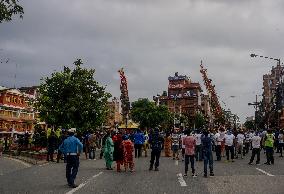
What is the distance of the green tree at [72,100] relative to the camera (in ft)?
128

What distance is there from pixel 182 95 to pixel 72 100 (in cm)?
11893

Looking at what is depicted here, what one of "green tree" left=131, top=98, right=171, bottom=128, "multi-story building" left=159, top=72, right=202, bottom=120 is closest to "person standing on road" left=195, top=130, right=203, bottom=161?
"green tree" left=131, top=98, right=171, bottom=128

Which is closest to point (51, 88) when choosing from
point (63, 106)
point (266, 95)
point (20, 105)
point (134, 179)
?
point (63, 106)

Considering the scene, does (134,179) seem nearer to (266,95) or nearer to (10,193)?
(10,193)

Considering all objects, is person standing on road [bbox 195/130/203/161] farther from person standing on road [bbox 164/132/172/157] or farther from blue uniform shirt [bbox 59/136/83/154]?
blue uniform shirt [bbox 59/136/83/154]

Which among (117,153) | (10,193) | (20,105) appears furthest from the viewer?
(20,105)

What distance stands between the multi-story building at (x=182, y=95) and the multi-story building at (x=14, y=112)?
6592cm

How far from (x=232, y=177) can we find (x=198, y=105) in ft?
455

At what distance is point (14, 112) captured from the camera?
3425 inches

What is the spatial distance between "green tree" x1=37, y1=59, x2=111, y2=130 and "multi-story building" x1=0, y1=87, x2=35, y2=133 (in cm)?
3915

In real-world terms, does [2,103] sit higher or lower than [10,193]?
higher

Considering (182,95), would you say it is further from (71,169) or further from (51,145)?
(71,169)

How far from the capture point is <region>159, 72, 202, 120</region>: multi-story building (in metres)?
153

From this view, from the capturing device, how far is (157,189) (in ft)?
44.0
